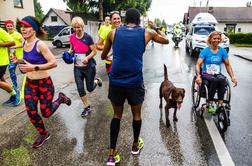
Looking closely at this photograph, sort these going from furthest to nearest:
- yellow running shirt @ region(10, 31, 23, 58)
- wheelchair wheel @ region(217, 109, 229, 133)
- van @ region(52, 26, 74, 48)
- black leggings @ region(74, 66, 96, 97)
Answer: van @ region(52, 26, 74, 48), yellow running shirt @ region(10, 31, 23, 58), black leggings @ region(74, 66, 96, 97), wheelchair wheel @ region(217, 109, 229, 133)

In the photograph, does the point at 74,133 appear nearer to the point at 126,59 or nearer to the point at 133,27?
the point at 126,59

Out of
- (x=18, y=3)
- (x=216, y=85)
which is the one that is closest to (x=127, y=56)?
(x=216, y=85)

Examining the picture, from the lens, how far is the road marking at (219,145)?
3.36 metres

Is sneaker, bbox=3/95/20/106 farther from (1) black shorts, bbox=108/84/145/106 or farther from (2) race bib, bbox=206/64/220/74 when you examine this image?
(2) race bib, bbox=206/64/220/74

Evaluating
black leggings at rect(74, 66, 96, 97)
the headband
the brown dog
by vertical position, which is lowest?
the brown dog

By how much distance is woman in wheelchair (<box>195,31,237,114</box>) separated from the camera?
4422 mm

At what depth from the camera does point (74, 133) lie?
14.4 feet

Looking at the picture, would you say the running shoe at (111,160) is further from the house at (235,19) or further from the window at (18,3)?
the house at (235,19)

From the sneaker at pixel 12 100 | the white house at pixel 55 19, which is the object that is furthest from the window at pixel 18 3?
the white house at pixel 55 19

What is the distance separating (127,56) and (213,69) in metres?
2.33

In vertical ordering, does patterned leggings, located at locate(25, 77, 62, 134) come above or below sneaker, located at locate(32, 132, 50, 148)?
above

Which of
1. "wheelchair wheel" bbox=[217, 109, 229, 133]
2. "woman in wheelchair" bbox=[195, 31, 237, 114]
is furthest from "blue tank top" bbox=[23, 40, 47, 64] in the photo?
"wheelchair wheel" bbox=[217, 109, 229, 133]

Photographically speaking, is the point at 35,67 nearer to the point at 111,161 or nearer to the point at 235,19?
the point at 111,161

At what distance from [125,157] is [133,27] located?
1.79m
